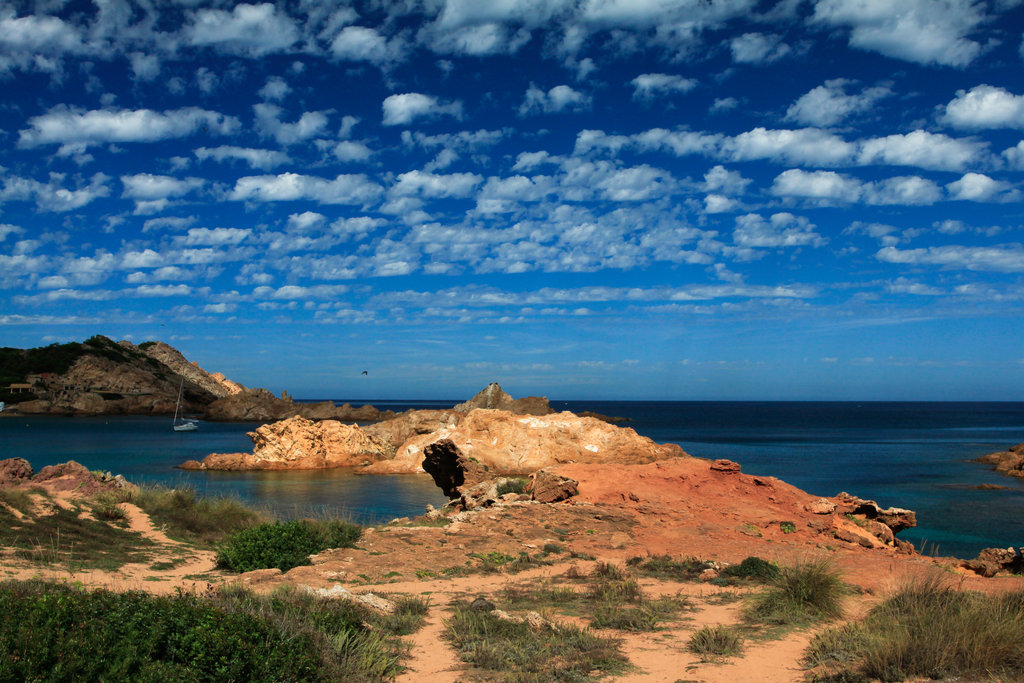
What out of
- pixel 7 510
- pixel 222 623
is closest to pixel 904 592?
pixel 222 623

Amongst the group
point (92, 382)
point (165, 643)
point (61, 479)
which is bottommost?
point (61, 479)

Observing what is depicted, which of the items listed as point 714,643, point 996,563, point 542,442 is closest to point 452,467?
point 542,442

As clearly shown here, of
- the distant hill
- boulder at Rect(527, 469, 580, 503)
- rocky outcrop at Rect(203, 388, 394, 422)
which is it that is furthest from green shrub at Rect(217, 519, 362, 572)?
the distant hill

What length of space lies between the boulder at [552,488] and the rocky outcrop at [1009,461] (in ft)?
109

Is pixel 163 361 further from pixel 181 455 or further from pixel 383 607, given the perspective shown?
pixel 383 607

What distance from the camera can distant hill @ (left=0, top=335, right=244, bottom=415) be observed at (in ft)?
315

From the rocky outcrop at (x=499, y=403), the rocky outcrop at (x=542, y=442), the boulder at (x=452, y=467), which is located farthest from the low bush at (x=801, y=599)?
the rocky outcrop at (x=499, y=403)

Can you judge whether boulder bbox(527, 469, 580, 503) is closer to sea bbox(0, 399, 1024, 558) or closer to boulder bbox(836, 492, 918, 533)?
sea bbox(0, 399, 1024, 558)

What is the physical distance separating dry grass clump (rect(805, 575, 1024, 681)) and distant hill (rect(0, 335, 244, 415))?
111 m

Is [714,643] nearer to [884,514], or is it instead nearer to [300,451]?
[884,514]

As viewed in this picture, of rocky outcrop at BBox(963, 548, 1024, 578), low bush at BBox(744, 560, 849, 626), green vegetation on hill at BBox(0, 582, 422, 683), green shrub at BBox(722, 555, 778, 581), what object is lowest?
rocky outcrop at BBox(963, 548, 1024, 578)

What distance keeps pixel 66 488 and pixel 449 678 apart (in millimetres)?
15070

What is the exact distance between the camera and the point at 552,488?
17328 mm

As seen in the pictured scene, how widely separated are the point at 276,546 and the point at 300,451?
32.2m
